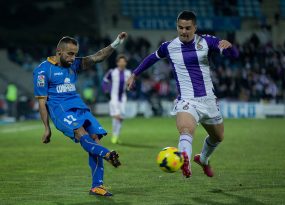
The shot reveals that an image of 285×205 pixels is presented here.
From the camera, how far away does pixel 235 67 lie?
34.6 metres

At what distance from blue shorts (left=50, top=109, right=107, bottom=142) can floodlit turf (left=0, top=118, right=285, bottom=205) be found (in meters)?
0.86

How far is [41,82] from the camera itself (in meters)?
9.15

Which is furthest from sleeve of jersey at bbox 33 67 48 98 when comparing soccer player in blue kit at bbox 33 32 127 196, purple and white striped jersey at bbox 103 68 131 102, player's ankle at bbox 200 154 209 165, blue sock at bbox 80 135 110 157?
purple and white striped jersey at bbox 103 68 131 102

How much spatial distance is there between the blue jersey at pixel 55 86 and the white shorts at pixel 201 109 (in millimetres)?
1303

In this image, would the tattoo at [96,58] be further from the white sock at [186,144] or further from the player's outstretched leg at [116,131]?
the player's outstretched leg at [116,131]

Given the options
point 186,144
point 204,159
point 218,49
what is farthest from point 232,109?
point 186,144

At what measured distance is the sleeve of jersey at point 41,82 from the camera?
914cm

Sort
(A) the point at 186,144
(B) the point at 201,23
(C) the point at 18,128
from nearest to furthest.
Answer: (A) the point at 186,144
(C) the point at 18,128
(B) the point at 201,23

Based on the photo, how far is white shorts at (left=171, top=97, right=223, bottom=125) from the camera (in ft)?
30.8

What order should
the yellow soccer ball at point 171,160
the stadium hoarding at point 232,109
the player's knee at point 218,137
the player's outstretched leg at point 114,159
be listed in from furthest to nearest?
the stadium hoarding at point 232,109
the player's knee at point 218,137
the player's outstretched leg at point 114,159
the yellow soccer ball at point 171,160

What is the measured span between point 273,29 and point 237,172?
2672cm

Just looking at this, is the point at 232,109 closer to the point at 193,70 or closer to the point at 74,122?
the point at 193,70

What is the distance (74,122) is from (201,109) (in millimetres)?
1712

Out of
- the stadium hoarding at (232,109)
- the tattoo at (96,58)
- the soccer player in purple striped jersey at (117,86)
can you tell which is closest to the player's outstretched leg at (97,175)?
the tattoo at (96,58)
